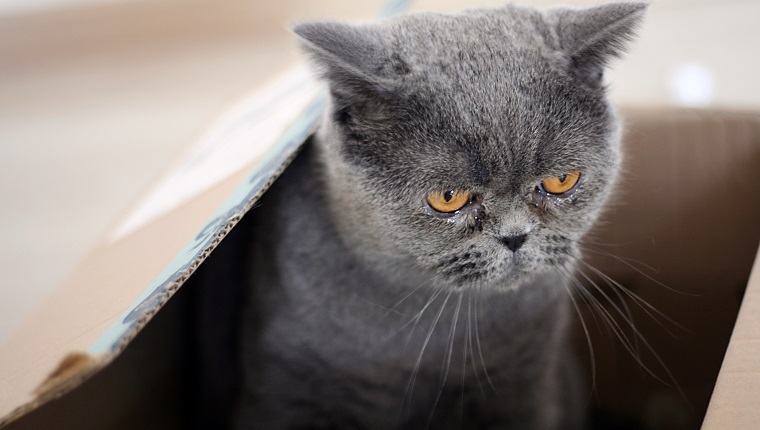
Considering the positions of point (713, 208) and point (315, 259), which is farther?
point (713, 208)

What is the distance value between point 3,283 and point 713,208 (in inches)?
71.9

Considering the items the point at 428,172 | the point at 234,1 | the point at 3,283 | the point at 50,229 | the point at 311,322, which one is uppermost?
the point at 234,1

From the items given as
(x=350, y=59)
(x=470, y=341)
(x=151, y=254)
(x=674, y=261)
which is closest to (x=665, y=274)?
(x=674, y=261)

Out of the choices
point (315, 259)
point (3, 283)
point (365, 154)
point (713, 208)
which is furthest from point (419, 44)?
point (3, 283)

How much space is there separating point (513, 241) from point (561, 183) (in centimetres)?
10

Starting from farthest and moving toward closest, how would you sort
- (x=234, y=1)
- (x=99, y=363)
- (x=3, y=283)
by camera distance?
(x=234, y=1) < (x=3, y=283) < (x=99, y=363)

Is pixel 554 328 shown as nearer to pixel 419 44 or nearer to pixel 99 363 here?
pixel 419 44

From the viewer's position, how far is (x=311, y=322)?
40.0 inches

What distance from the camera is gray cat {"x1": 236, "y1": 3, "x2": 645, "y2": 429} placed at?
806mm

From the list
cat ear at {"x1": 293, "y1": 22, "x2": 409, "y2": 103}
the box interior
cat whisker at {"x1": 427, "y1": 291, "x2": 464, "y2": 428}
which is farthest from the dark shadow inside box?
cat ear at {"x1": 293, "y1": 22, "x2": 409, "y2": 103}

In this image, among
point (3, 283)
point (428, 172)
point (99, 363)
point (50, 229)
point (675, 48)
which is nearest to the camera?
point (99, 363)

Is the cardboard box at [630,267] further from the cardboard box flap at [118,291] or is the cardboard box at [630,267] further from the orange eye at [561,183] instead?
the orange eye at [561,183]

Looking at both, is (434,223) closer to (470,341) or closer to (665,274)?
(470,341)

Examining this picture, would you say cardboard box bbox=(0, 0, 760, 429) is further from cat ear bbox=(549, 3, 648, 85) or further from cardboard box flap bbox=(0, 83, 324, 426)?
cat ear bbox=(549, 3, 648, 85)
